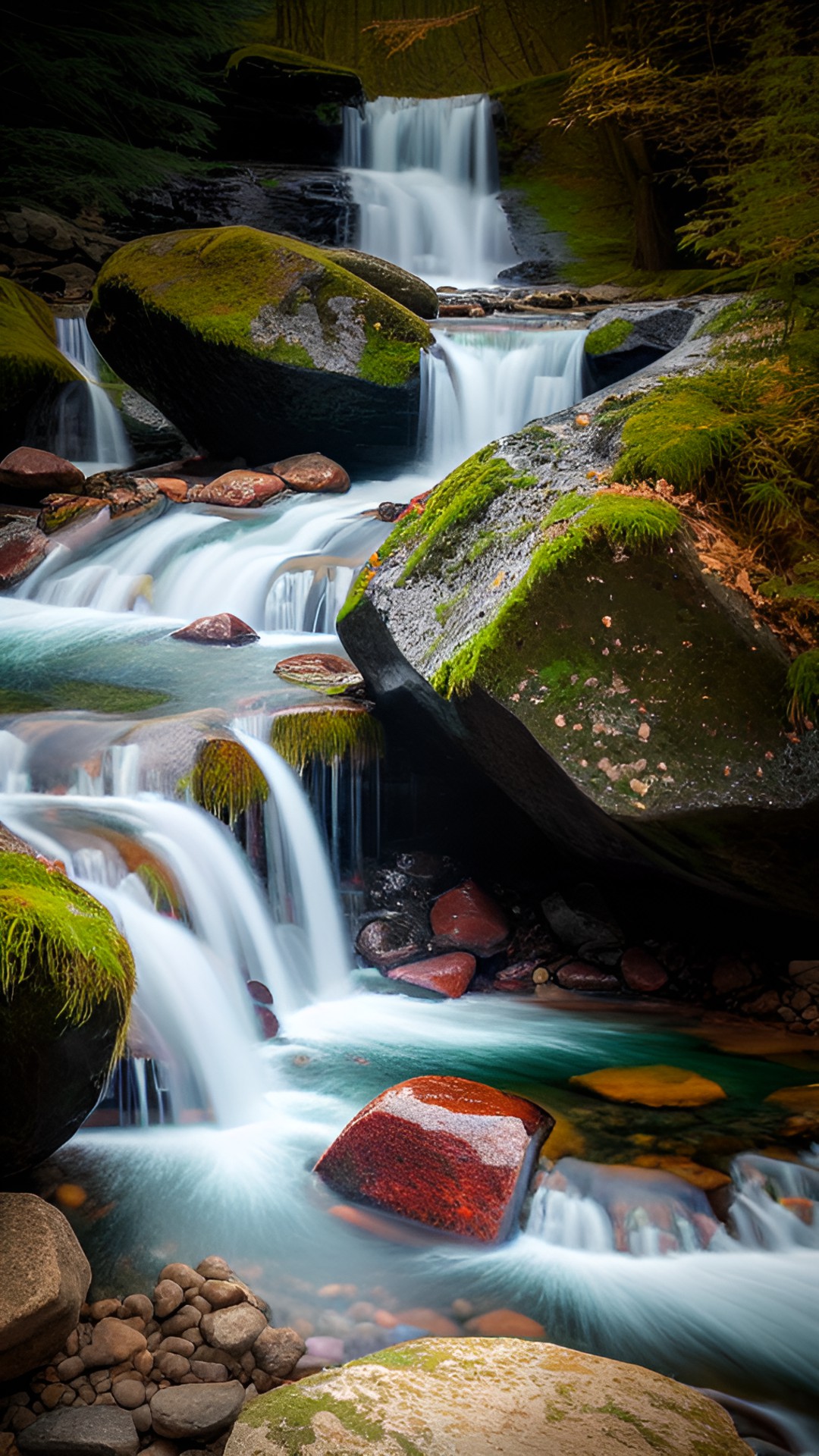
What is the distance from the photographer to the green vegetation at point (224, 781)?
4.72 meters

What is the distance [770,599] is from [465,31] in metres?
23.2

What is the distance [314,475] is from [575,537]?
6138 mm

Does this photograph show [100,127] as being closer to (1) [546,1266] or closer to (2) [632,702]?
(2) [632,702]

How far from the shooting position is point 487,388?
10000 mm

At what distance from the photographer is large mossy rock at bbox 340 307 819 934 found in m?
3.61

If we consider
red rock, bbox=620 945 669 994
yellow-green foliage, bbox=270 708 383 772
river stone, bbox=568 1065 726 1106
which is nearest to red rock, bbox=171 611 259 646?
yellow-green foliage, bbox=270 708 383 772

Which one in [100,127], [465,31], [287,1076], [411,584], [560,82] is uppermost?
[465,31]

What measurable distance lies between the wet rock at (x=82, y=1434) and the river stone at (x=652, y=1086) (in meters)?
2.00

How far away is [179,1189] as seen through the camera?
3227 millimetres

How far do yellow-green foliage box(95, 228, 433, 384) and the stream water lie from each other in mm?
2630

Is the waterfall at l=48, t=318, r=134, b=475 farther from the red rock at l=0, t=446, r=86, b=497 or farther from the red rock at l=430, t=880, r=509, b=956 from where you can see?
the red rock at l=430, t=880, r=509, b=956

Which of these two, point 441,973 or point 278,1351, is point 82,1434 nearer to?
point 278,1351

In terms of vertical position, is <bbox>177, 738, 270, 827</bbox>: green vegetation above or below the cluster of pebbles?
above

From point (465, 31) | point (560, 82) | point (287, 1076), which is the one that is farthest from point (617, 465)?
point (465, 31)
